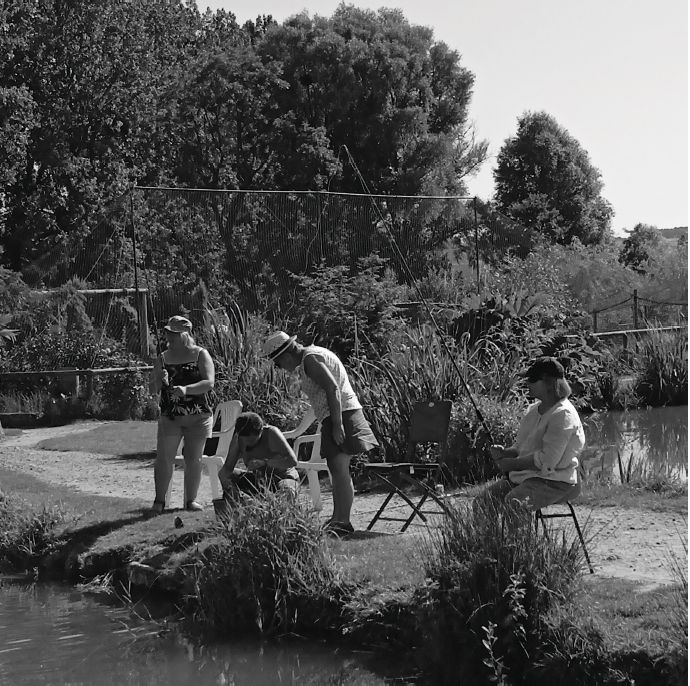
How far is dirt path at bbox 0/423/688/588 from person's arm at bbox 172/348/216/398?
136 centimetres

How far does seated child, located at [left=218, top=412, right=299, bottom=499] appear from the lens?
828 cm

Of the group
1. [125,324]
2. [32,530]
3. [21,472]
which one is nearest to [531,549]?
[32,530]

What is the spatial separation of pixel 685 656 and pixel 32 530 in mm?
5827

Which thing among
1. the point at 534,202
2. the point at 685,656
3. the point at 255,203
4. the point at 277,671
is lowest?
the point at 277,671

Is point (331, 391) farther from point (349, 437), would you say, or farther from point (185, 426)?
point (185, 426)

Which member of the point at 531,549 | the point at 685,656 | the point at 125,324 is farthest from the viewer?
the point at 125,324

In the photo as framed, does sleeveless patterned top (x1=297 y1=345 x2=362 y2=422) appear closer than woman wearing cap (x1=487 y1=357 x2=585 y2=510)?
No

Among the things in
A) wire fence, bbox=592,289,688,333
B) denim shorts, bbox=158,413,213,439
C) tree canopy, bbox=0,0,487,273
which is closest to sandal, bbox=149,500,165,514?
denim shorts, bbox=158,413,213,439

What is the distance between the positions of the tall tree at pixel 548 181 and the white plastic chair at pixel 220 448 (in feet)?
114

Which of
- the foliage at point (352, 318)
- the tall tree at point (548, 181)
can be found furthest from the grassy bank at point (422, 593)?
the tall tree at point (548, 181)

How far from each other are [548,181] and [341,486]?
39.1 meters

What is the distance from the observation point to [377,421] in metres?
12.1

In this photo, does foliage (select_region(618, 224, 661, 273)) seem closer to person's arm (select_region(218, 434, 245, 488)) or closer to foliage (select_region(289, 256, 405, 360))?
foliage (select_region(289, 256, 405, 360))

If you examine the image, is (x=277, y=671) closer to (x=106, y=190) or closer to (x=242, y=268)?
(x=242, y=268)
